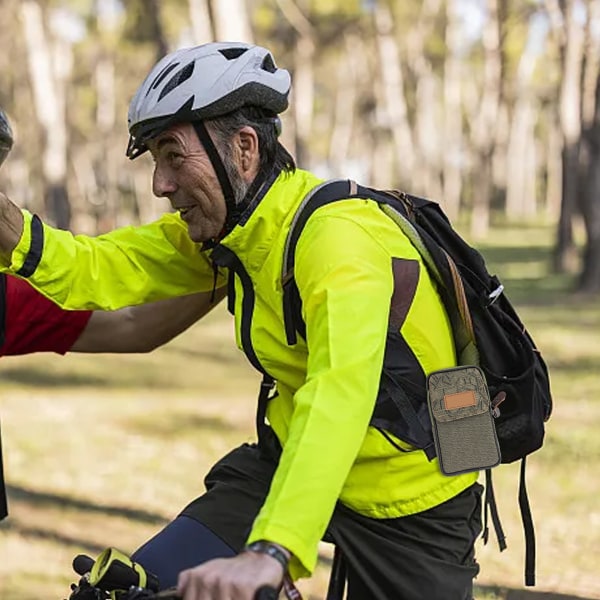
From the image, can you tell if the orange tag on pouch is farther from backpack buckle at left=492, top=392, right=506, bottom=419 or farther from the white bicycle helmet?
the white bicycle helmet

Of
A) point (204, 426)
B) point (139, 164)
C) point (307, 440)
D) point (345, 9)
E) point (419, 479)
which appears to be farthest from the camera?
point (139, 164)

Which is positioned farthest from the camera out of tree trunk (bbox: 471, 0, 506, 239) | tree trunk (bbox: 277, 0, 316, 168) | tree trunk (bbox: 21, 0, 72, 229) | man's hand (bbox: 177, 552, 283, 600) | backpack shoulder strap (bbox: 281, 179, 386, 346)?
tree trunk (bbox: 277, 0, 316, 168)

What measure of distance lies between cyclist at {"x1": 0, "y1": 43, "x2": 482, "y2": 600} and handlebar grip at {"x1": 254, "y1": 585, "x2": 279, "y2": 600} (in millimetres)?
441

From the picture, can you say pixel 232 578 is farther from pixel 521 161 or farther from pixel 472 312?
pixel 521 161

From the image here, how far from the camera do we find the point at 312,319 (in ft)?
9.10

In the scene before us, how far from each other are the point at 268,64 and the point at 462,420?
111 cm

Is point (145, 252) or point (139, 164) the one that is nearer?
point (145, 252)

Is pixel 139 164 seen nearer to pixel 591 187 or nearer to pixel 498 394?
pixel 591 187

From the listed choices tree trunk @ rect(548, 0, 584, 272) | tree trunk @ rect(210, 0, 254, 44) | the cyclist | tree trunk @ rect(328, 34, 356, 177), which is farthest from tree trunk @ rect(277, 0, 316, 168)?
the cyclist

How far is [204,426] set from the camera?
10875mm

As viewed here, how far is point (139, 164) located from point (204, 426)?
52803mm

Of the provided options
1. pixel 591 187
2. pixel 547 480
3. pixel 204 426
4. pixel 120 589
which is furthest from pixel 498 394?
pixel 591 187

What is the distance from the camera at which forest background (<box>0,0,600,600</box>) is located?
8.04 m

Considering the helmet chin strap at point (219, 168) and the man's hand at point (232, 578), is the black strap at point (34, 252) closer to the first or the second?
the helmet chin strap at point (219, 168)
